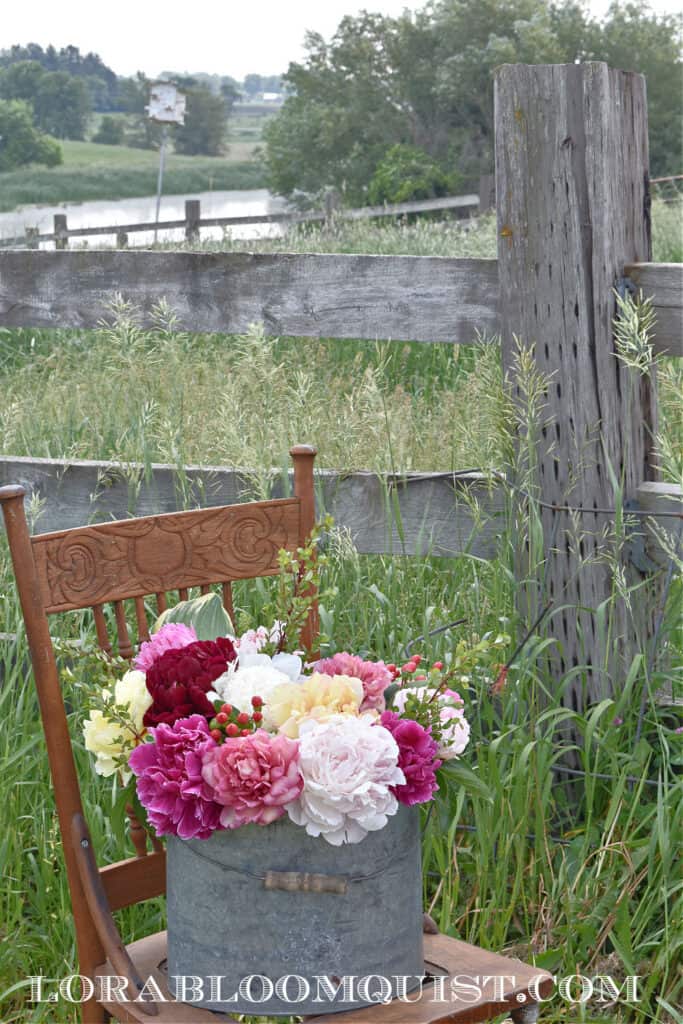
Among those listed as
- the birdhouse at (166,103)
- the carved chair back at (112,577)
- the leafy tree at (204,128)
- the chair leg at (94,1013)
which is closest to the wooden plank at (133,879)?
the carved chair back at (112,577)

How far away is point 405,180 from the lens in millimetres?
23875

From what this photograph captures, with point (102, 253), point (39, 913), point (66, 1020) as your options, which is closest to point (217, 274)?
point (102, 253)

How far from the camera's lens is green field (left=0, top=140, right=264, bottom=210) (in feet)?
135

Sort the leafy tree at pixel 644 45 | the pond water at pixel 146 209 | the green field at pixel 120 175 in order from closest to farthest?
the leafy tree at pixel 644 45, the pond water at pixel 146 209, the green field at pixel 120 175

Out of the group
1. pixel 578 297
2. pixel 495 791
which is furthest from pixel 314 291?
pixel 495 791

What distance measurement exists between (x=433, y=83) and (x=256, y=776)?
2993cm

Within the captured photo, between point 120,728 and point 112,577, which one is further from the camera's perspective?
point 112,577

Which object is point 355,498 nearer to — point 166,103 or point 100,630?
point 100,630

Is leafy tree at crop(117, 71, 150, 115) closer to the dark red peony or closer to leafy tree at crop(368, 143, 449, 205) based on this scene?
leafy tree at crop(368, 143, 449, 205)

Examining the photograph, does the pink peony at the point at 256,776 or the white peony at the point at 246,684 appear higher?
the white peony at the point at 246,684

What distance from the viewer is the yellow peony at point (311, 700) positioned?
4.51 feet

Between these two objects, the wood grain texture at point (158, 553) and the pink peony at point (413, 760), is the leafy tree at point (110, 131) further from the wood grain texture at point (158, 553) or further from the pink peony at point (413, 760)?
the pink peony at point (413, 760)

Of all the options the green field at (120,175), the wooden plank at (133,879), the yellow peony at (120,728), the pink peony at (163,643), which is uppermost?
the green field at (120,175)

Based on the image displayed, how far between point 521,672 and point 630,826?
0.43 meters
